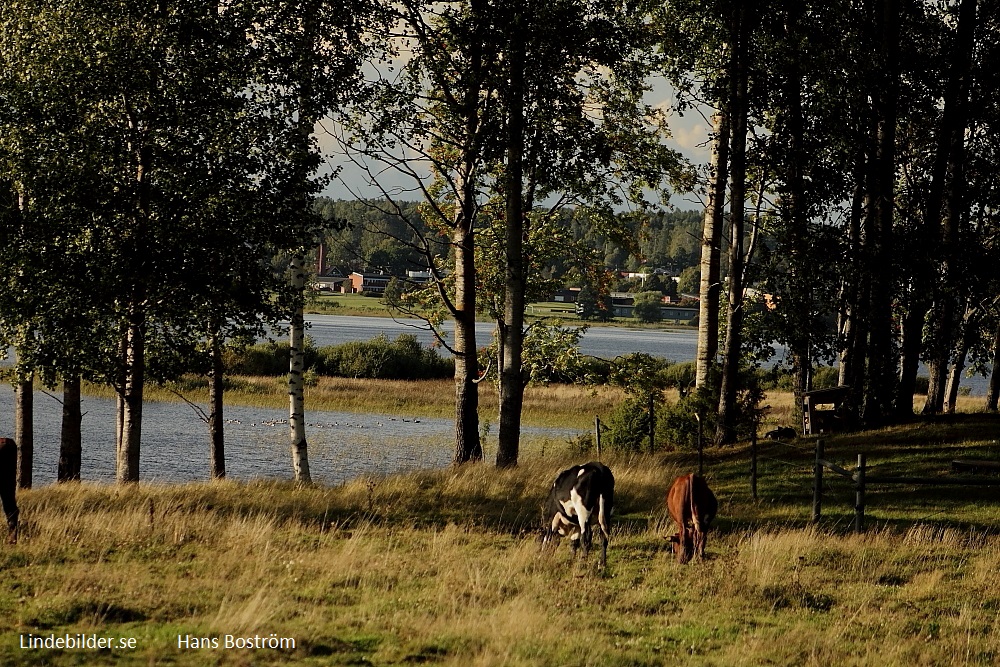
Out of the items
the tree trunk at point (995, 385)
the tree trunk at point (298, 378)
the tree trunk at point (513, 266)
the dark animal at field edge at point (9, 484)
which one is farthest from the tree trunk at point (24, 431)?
the tree trunk at point (995, 385)

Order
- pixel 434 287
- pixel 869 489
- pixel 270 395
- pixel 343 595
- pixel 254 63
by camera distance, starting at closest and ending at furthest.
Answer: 1. pixel 343 595
2. pixel 254 63
3. pixel 869 489
4. pixel 434 287
5. pixel 270 395

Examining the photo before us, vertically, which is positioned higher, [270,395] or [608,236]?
[608,236]

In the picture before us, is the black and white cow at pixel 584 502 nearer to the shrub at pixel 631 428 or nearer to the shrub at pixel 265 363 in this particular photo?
the shrub at pixel 631 428

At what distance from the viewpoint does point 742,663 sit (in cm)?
1006

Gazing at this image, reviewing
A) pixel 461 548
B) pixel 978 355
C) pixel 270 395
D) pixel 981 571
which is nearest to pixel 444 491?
pixel 461 548

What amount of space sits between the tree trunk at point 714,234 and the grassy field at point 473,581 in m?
9.41

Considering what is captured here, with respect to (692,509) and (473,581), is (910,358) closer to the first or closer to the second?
(692,509)

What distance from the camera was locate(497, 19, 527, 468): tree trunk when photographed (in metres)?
22.2

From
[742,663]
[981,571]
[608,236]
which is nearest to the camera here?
[742,663]

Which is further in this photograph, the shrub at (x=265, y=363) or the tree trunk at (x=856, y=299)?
the shrub at (x=265, y=363)

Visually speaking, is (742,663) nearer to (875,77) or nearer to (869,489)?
(869,489)

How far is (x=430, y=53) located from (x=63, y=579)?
13.9 metres

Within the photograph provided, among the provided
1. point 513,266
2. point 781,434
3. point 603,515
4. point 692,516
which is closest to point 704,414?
point 781,434

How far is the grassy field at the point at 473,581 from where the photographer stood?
33.8 ft
